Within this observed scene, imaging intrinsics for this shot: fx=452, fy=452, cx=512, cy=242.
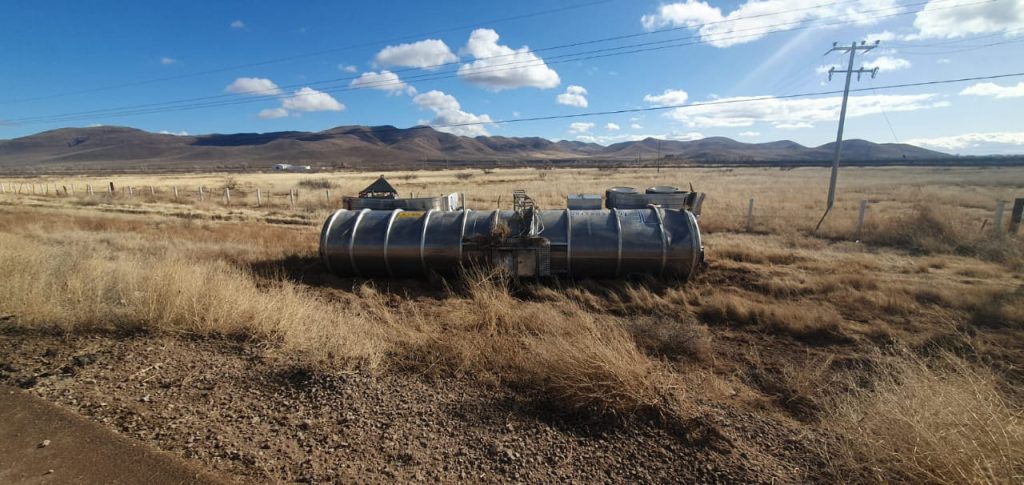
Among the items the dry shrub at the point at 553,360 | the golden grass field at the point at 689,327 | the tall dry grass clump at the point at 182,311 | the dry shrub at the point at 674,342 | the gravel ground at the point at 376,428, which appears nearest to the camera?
the gravel ground at the point at 376,428

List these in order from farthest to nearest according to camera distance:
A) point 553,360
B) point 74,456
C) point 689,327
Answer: point 689,327 → point 553,360 → point 74,456

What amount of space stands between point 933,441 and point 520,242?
7.41 m

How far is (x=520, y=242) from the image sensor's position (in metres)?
9.74

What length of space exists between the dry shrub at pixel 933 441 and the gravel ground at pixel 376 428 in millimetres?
314

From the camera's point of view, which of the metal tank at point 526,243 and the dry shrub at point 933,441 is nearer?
the dry shrub at point 933,441

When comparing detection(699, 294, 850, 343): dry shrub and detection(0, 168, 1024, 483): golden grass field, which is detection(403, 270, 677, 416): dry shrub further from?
detection(699, 294, 850, 343): dry shrub

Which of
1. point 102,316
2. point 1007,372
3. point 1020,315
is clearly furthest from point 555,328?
point 1020,315

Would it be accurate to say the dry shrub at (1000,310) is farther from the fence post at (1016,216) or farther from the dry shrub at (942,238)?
the fence post at (1016,216)

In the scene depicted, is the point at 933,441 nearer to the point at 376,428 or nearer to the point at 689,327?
the point at 376,428

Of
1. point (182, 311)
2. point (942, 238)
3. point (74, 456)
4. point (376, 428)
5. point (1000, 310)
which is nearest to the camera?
point (74, 456)

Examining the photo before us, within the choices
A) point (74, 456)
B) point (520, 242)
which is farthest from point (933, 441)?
point (520, 242)

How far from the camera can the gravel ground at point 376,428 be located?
10.6 ft

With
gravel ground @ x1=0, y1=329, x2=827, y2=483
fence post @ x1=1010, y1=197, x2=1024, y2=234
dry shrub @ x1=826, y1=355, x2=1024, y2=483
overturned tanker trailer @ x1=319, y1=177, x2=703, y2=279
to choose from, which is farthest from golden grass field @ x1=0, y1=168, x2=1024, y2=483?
fence post @ x1=1010, y1=197, x2=1024, y2=234

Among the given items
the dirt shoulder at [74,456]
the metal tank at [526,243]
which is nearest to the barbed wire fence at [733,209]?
the metal tank at [526,243]
